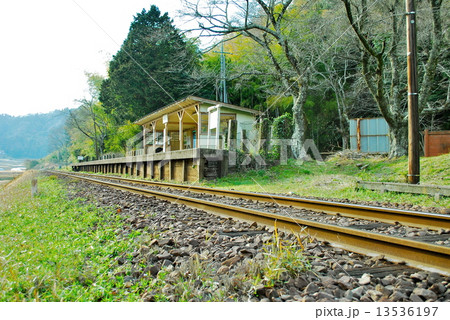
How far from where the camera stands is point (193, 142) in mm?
26344

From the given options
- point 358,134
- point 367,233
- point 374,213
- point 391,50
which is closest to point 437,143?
point 391,50

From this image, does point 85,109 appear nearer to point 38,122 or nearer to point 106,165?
point 106,165

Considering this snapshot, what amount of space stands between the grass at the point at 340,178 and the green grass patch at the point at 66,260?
532 cm

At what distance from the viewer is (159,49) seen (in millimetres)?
28500

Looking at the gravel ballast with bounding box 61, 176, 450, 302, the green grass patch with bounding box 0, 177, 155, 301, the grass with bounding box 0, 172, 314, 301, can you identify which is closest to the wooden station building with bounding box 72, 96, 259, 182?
the green grass patch with bounding box 0, 177, 155, 301

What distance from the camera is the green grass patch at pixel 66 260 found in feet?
7.41

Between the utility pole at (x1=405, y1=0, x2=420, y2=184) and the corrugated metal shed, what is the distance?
1104 centimetres

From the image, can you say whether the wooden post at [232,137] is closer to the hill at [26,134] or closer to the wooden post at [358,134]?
the wooden post at [358,134]

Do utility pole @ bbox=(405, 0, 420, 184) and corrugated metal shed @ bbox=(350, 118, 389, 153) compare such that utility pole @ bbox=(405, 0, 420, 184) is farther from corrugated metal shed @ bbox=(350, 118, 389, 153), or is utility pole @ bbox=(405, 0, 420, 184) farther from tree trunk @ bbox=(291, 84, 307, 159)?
corrugated metal shed @ bbox=(350, 118, 389, 153)

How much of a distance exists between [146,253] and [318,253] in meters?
1.60

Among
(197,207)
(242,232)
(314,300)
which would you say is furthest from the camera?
(197,207)

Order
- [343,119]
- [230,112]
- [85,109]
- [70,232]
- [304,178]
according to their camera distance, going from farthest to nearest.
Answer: [85,109]
[343,119]
[230,112]
[304,178]
[70,232]

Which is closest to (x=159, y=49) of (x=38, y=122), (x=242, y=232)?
(x=242, y=232)

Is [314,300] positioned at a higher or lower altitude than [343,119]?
A: lower
